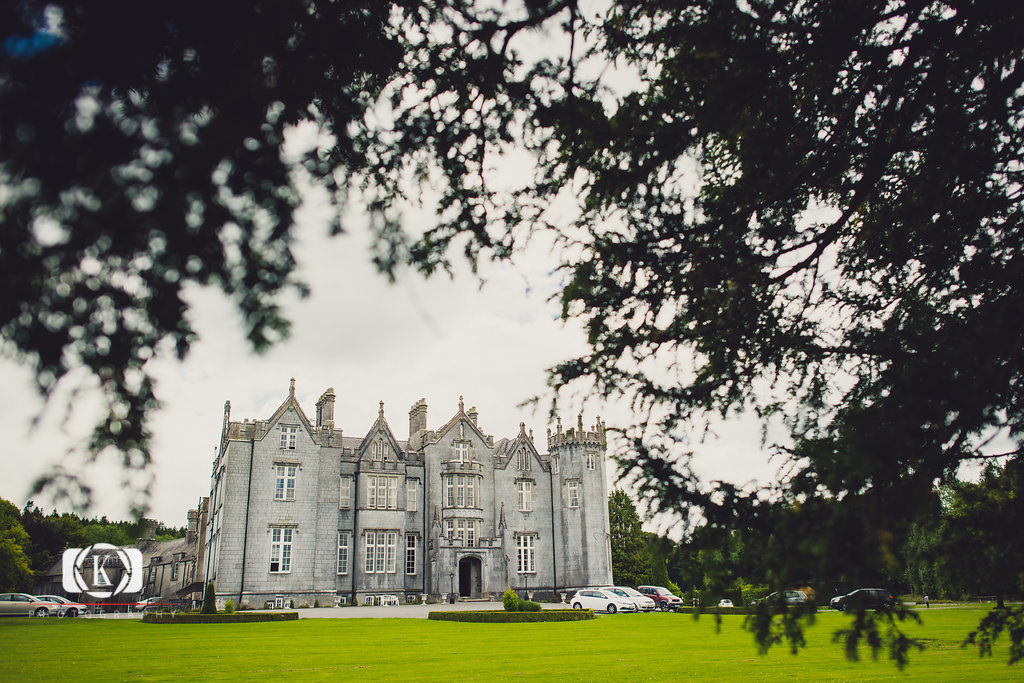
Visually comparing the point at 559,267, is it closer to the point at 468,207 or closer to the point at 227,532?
the point at 468,207

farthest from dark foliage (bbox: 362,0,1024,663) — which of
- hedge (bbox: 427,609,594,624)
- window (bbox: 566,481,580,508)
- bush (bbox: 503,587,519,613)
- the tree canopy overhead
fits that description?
window (bbox: 566,481,580,508)

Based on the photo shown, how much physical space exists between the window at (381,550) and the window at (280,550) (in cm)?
468

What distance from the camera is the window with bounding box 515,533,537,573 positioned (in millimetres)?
42916

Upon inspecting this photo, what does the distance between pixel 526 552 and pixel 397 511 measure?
9.37 metres

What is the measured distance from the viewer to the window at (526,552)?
141 feet

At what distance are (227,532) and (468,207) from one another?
34682 millimetres

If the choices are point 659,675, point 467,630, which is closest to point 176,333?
point 659,675

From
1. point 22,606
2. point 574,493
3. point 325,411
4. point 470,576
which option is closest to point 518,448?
point 574,493

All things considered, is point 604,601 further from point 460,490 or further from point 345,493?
point 345,493

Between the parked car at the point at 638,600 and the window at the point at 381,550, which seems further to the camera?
the window at the point at 381,550

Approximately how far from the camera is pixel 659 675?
10.4 metres

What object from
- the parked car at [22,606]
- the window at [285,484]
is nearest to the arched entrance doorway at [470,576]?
the window at [285,484]

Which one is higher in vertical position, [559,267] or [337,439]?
[337,439]

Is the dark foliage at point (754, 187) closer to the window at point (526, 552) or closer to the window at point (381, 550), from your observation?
the window at point (381, 550)
